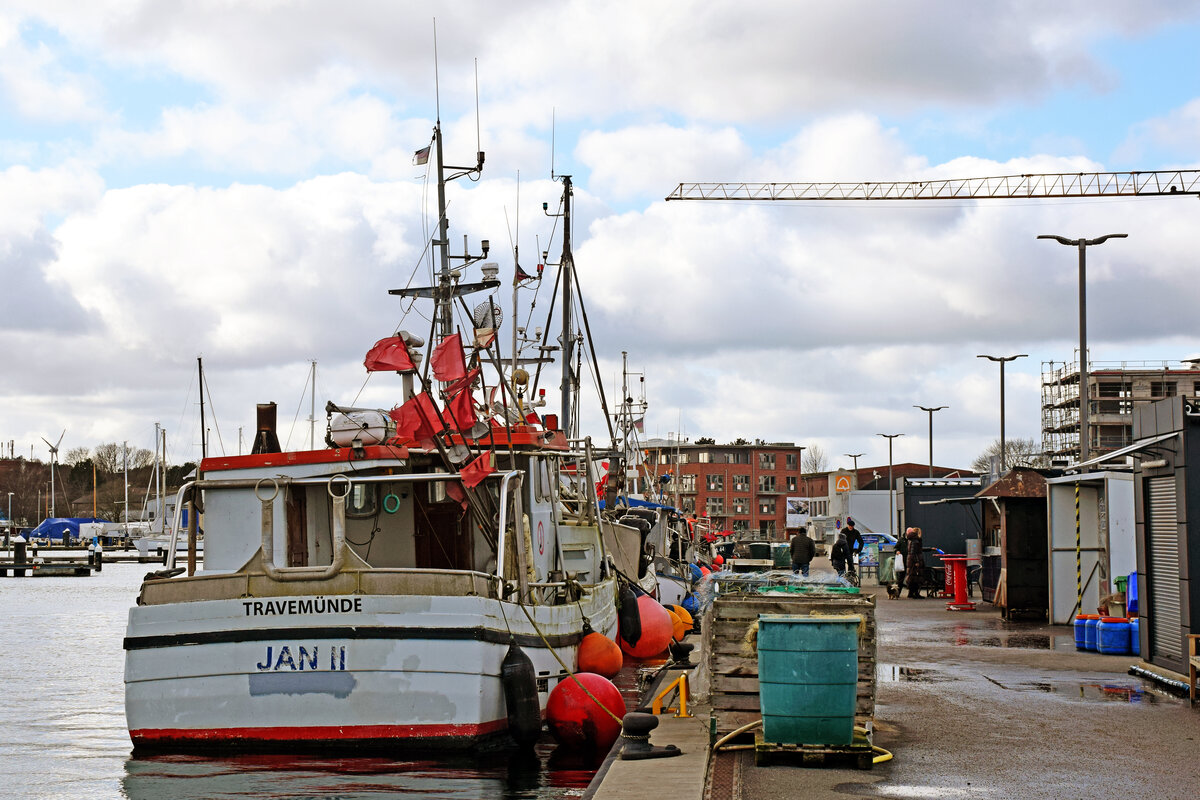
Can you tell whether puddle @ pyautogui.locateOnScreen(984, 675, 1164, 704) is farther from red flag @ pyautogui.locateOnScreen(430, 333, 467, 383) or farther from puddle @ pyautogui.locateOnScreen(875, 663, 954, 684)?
red flag @ pyautogui.locateOnScreen(430, 333, 467, 383)

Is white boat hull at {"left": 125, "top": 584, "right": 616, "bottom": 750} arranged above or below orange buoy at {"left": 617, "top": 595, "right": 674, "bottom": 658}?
above

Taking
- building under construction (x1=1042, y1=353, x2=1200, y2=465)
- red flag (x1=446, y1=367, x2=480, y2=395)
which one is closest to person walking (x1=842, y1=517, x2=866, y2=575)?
red flag (x1=446, y1=367, x2=480, y2=395)

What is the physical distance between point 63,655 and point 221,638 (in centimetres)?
1943

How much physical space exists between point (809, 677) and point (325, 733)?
5012 millimetres

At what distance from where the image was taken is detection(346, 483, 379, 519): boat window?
15.3 metres

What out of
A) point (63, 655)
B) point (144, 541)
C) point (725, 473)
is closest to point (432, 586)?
point (63, 655)

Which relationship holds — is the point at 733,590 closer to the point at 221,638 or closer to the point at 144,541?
the point at 221,638

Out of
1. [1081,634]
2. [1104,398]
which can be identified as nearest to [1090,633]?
[1081,634]

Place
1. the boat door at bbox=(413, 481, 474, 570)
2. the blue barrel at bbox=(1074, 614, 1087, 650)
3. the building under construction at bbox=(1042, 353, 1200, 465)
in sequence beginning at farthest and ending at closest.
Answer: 1. the building under construction at bbox=(1042, 353, 1200, 465)
2. the blue barrel at bbox=(1074, 614, 1087, 650)
3. the boat door at bbox=(413, 481, 474, 570)

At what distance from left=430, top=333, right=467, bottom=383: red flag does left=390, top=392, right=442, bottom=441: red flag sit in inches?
13.1

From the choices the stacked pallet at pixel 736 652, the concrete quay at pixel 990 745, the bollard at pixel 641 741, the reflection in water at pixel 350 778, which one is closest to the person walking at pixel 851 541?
the concrete quay at pixel 990 745

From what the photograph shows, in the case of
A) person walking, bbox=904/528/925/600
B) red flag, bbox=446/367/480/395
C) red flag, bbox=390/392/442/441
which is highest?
red flag, bbox=446/367/480/395

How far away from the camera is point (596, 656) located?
1562 centimetres

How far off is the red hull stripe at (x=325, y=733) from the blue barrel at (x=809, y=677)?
3.44 meters
